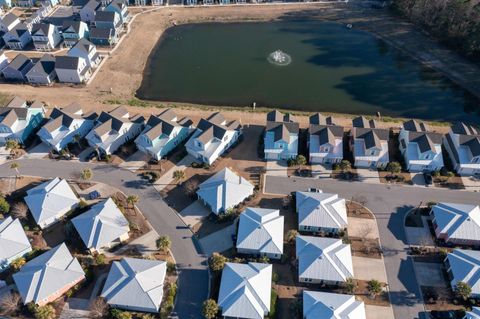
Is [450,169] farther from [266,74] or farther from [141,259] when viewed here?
[141,259]

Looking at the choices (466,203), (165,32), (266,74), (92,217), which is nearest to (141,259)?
(92,217)

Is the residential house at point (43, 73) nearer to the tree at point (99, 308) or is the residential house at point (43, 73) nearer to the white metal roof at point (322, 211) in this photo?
the tree at point (99, 308)

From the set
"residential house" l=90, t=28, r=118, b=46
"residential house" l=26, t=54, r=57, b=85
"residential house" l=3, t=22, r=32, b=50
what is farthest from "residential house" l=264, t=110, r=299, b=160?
"residential house" l=3, t=22, r=32, b=50

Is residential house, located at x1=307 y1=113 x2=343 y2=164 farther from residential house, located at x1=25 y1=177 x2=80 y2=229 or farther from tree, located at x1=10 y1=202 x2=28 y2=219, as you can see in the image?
tree, located at x1=10 y1=202 x2=28 y2=219

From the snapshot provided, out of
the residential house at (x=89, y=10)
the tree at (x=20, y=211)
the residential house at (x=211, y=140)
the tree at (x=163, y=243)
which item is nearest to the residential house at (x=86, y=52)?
the residential house at (x=89, y=10)

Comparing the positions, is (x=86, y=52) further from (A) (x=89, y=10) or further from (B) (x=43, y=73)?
(A) (x=89, y=10)

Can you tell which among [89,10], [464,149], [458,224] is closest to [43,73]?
[89,10]
